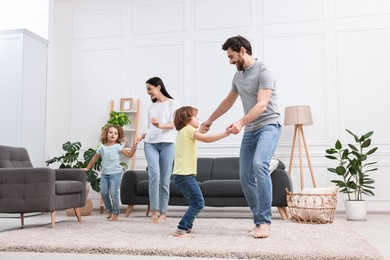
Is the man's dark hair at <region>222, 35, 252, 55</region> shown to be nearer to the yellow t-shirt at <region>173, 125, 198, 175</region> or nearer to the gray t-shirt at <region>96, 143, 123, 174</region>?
the yellow t-shirt at <region>173, 125, 198, 175</region>

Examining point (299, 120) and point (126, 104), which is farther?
point (126, 104)

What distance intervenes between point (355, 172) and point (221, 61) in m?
2.27

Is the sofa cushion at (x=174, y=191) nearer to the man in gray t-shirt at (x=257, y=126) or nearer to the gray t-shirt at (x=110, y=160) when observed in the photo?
the gray t-shirt at (x=110, y=160)

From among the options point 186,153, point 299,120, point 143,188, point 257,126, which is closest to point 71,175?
point 143,188

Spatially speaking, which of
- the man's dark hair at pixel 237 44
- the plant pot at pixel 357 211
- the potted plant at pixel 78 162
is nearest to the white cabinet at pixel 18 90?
the potted plant at pixel 78 162

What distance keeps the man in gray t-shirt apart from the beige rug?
0.24m

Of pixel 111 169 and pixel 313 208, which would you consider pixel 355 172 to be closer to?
pixel 313 208

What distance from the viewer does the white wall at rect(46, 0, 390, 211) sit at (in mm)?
5418

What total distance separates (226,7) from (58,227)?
371cm

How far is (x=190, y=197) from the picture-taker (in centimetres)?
299

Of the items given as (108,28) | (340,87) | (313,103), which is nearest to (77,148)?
(108,28)

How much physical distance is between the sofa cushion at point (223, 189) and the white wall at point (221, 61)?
118 centimetres

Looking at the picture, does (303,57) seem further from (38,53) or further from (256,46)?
(38,53)

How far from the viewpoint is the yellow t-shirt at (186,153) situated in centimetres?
299
